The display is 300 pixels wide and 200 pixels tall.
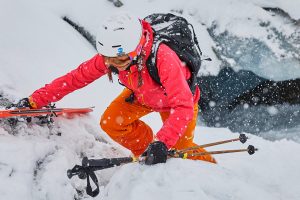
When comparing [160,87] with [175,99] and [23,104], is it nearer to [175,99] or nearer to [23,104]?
[175,99]

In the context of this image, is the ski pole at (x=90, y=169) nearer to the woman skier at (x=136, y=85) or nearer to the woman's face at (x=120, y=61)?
the woman skier at (x=136, y=85)

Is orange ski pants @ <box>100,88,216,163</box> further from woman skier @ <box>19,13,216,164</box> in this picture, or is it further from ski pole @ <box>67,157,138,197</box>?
ski pole @ <box>67,157,138,197</box>

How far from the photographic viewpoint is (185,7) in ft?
27.7

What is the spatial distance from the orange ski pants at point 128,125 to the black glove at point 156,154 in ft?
5.13

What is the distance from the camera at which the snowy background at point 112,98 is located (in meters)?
2.85

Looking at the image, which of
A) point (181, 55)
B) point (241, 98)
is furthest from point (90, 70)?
point (241, 98)

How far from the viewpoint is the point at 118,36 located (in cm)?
351

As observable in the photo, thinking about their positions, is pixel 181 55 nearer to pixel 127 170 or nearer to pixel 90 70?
pixel 90 70

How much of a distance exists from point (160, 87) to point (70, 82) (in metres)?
1.06

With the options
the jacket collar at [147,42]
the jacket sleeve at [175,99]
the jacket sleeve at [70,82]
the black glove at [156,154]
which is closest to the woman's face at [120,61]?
the jacket collar at [147,42]

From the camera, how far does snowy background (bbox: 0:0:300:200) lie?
9.34 feet

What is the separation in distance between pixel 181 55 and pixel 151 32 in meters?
0.39

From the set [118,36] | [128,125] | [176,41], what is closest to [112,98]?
[128,125]

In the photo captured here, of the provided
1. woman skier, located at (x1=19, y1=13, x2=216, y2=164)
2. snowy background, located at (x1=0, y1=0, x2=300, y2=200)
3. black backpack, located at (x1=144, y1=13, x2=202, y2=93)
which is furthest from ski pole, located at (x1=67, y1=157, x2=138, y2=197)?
black backpack, located at (x1=144, y1=13, x2=202, y2=93)
